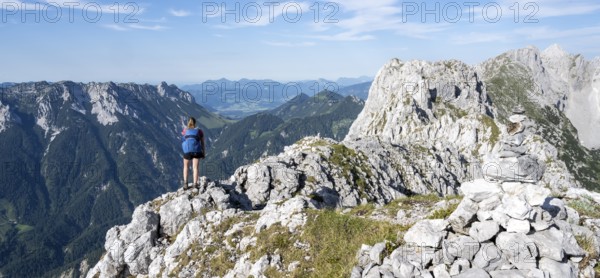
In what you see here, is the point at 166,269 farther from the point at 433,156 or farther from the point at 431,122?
the point at 431,122

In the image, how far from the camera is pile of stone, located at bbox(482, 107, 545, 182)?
14.7 m

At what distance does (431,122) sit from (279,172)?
11921cm

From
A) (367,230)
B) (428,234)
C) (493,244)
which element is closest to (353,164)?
(367,230)

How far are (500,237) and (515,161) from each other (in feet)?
11.9

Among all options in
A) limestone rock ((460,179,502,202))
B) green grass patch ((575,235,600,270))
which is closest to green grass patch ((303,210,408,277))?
limestone rock ((460,179,502,202))

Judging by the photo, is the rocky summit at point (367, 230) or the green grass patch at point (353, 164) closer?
the rocky summit at point (367, 230)

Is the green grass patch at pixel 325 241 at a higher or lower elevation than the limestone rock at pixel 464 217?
lower

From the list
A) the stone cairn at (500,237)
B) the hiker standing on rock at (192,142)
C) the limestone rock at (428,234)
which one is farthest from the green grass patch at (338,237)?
the hiker standing on rock at (192,142)

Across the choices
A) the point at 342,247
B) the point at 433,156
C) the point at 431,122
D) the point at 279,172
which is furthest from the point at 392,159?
the point at 431,122

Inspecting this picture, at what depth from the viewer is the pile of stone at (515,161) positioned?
14727mm

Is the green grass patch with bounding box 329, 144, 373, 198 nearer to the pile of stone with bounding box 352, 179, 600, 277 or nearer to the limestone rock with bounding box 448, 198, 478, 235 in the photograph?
the pile of stone with bounding box 352, 179, 600, 277

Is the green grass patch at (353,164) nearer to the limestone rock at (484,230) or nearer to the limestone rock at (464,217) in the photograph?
the limestone rock at (464,217)

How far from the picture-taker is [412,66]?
199m

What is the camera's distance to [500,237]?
42.4ft
